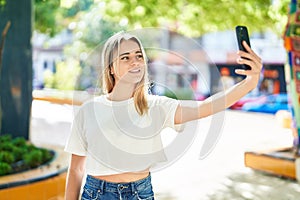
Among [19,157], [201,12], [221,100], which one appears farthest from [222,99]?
[201,12]

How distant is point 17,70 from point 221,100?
14.2 ft

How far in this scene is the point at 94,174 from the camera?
4.62 ft

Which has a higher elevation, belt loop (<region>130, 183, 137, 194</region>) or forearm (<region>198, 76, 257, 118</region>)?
forearm (<region>198, 76, 257, 118</region>)

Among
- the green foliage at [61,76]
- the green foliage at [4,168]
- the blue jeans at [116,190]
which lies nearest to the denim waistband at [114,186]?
the blue jeans at [116,190]

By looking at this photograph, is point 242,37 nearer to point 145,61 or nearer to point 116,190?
point 145,61

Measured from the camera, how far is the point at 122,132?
4.35 feet

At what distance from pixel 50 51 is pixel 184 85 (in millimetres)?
21826

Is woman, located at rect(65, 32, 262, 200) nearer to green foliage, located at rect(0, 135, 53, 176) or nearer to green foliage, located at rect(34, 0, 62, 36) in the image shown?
green foliage, located at rect(0, 135, 53, 176)

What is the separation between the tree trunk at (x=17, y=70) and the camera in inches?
204

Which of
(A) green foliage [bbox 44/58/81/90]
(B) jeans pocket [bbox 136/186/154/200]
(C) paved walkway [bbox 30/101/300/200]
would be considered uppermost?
(A) green foliage [bbox 44/58/81/90]

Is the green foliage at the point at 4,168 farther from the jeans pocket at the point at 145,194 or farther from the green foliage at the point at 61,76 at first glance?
the green foliage at the point at 61,76

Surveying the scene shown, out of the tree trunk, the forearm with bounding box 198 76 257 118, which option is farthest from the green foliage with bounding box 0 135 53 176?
the forearm with bounding box 198 76 257 118

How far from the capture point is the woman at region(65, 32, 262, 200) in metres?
1.33

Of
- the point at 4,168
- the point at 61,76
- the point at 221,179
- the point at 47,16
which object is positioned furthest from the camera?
the point at 61,76
